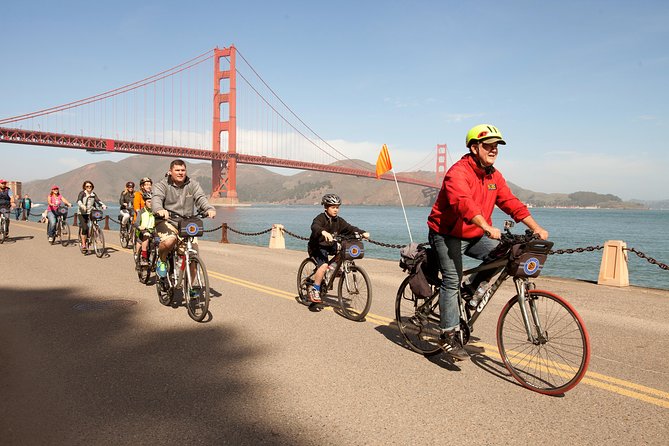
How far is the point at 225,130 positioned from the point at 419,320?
3339 inches

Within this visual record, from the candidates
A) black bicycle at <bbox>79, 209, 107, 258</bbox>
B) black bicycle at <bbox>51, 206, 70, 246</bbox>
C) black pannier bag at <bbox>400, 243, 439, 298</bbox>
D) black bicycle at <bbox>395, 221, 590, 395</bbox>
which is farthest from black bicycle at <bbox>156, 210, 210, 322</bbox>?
black bicycle at <bbox>51, 206, 70, 246</bbox>

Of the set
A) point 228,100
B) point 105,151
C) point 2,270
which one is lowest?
point 2,270

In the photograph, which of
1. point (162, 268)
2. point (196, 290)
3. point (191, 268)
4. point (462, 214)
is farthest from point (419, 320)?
point (162, 268)

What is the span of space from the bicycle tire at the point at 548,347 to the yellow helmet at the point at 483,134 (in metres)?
1.30

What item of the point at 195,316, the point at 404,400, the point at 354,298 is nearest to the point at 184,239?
the point at 195,316

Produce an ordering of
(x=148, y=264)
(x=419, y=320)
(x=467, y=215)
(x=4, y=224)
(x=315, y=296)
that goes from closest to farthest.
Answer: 1. (x=467, y=215)
2. (x=419, y=320)
3. (x=315, y=296)
4. (x=148, y=264)
5. (x=4, y=224)

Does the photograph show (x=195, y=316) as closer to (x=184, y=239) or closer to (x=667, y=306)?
(x=184, y=239)

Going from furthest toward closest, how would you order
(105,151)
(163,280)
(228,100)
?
(228,100) < (105,151) < (163,280)

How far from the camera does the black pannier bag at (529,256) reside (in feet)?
11.6

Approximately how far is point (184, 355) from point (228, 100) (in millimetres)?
87771

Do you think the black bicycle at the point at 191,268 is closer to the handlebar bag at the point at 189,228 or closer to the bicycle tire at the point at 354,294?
the handlebar bag at the point at 189,228

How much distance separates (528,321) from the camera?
3699 mm

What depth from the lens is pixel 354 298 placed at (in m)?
5.93

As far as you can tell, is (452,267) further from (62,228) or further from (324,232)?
(62,228)
